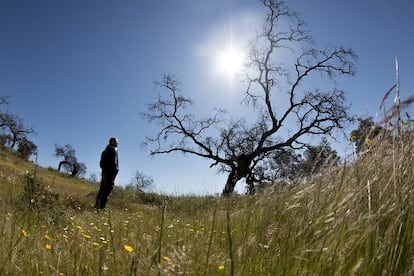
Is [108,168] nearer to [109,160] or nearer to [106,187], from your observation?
[109,160]

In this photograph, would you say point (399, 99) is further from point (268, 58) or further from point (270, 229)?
point (268, 58)

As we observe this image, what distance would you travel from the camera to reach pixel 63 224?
18.3 ft

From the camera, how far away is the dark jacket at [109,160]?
11.8 m

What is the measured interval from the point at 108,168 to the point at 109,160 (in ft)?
0.84

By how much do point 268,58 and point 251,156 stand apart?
6.37 m

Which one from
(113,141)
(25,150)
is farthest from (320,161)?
(25,150)

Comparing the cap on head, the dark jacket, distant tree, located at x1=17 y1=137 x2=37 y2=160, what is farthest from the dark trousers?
distant tree, located at x1=17 y1=137 x2=37 y2=160

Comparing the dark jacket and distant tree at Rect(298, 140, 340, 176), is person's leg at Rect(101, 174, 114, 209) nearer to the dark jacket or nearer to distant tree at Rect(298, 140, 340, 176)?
the dark jacket

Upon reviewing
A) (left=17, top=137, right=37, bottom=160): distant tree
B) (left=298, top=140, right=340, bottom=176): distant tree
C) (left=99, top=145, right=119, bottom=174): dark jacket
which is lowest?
(left=298, top=140, right=340, bottom=176): distant tree

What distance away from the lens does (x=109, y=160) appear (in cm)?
1180

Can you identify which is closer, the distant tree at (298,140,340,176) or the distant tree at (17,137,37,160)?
the distant tree at (298,140,340,176)

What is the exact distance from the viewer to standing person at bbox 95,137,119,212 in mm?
11711

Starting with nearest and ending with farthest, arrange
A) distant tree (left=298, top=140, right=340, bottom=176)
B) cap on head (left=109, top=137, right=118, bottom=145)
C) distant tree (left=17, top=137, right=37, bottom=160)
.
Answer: distant tree (left=298, top=140, right=340, bottom=176)
cap on head (left=109, top=137, right=118, bottom=145)
distant tree (left=17, top=137, right=37, bottom=160)

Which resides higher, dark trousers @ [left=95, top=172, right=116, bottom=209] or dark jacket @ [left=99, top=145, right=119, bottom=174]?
dark jacket @ [left=99, top=145, right=119, bottom=174]
